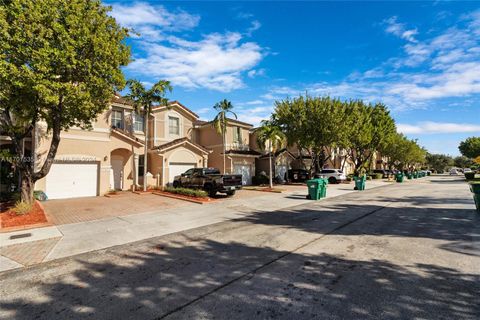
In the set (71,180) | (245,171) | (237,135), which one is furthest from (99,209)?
(237,135)

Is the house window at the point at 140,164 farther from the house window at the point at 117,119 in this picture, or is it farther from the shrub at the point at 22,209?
the shrub at the point at 22,209

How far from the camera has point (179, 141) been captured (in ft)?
72.9

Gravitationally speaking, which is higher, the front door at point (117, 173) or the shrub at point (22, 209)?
the front door at point (117, 173)

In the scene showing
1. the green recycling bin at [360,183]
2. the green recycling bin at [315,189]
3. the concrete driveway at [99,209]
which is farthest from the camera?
the green recycling bin at [360,183]

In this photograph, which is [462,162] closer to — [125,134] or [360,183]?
[360,183]

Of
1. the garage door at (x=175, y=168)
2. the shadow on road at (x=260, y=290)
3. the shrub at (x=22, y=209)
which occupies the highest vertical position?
the garage door at (x=175, y=168)

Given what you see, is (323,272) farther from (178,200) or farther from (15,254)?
(178,200)

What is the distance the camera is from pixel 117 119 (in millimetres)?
20594

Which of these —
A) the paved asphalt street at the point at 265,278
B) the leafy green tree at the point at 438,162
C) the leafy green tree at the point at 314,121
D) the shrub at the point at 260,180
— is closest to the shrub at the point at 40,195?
the paved asphalt street at the point at 265,278

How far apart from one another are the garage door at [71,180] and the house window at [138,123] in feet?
16.9

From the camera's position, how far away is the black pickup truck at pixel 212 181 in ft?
52.5

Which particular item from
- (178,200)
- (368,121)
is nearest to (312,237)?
(178,200)

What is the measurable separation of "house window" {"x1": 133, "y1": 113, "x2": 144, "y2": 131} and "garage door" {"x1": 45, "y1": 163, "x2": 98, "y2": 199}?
514 centimetres

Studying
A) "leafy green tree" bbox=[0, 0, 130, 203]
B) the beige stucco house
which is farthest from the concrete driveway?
the beige stucco house
